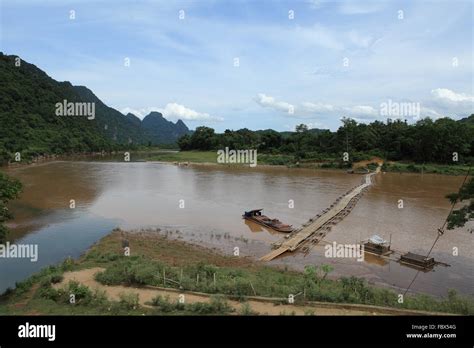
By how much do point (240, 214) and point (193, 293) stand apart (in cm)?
1797

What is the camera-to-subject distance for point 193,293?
12547mm

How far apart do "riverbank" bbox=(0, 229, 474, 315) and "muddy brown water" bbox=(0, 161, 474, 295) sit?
8.27 ft

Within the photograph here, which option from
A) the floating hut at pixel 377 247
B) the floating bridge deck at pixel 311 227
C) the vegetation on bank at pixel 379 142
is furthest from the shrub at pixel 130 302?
the vegetation on bank at pixel 379 142

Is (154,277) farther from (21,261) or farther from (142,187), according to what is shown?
(142,187)

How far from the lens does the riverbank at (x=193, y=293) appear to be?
35.6ft

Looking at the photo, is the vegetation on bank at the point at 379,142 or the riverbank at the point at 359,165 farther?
the vegetation on bank at the point at 379,142

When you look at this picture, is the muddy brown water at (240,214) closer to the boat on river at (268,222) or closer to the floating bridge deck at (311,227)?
the boat on river at (268,222)

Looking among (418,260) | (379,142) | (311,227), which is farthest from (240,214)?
(379,142)

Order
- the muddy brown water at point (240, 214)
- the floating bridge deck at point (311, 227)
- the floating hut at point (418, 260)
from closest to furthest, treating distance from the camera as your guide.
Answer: the floating hut at point (418, 260) → the muddy brown water at point (240, 214) → the floating bridge deck at point (311, 227)

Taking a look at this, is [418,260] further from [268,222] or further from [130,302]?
[130,302]

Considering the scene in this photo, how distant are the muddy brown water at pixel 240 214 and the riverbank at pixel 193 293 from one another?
2.52 m

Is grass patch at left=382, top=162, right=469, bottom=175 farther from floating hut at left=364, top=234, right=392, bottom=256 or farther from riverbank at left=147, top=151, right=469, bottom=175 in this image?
floating hut at left=364, top=234, right=392, bottom=256
